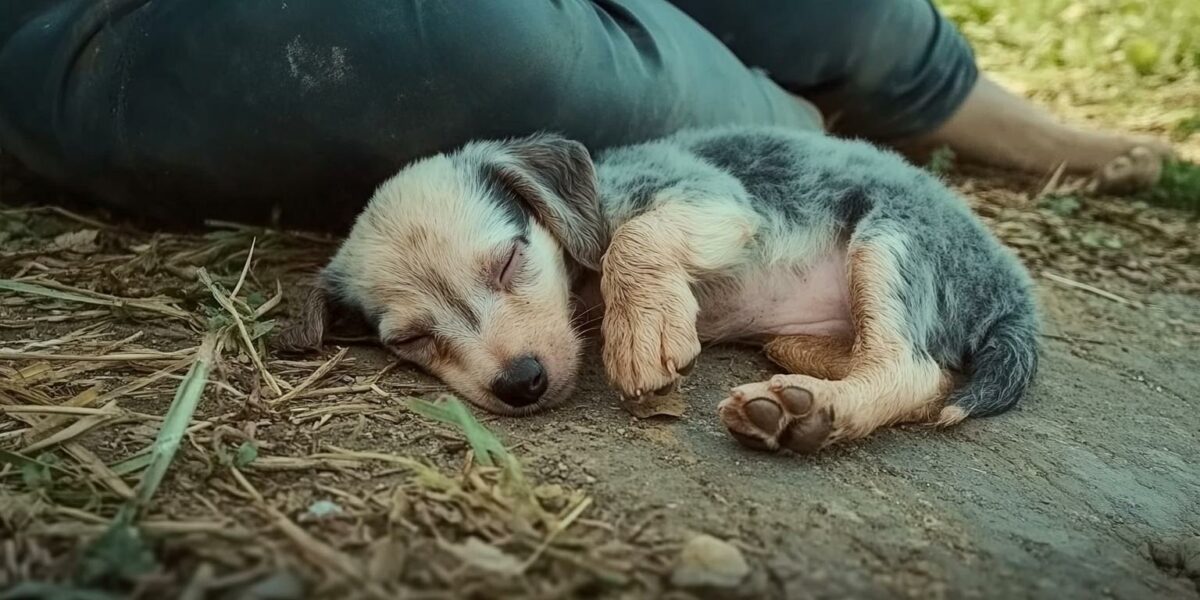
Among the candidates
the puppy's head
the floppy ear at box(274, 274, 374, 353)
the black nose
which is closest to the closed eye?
the puppy's head

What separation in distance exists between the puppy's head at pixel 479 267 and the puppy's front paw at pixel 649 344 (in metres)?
0.19

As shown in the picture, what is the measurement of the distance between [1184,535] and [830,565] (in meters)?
1.21

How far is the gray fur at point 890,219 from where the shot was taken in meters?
3.42

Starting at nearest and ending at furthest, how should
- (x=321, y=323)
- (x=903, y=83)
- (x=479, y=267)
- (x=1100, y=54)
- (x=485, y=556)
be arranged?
(x=485, y=556)
(x=479, y=267)
(x=321, y=323)
(x=903, y=83)
(x=1100, y=54)

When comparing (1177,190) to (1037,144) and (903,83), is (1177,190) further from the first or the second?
(903,83)

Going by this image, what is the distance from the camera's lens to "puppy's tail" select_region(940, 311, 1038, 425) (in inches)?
128

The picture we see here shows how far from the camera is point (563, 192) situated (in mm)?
3584

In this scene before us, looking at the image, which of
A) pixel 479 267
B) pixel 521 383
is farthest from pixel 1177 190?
pixel 521 383

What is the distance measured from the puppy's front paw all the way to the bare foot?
3369 mm

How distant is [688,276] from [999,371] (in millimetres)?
1105

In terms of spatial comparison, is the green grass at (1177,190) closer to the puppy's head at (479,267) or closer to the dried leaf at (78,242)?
the puppy's head at (479,267)

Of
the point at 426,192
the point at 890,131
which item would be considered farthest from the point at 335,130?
the point at 890,131

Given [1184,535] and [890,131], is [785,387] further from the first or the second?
[890,131]

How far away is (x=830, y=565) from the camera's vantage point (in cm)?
212
